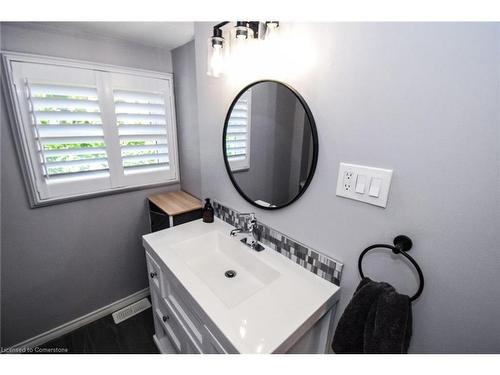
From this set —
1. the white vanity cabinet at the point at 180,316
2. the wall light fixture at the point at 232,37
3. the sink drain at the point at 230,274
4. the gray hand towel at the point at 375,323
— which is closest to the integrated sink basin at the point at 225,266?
the sink drain at the point at 230,274

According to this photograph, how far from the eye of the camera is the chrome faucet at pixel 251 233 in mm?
1210

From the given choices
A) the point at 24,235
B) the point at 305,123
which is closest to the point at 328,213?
the point at 305,123

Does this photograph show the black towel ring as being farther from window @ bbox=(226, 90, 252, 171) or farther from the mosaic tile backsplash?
window @ bbox=(226, 90, 252, 171)

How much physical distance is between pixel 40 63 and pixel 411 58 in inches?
73.9

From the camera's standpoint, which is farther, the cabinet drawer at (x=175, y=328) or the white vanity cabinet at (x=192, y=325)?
the cabinet drawer at (x=175, y=328)

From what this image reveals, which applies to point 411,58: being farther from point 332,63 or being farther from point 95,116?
point 95,116

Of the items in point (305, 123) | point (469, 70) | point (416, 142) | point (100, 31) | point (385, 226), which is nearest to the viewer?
point (469, 70)

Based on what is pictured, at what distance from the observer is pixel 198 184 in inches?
72.1

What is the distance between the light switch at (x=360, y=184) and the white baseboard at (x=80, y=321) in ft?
6.83

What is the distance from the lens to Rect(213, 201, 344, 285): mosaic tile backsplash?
0.95m

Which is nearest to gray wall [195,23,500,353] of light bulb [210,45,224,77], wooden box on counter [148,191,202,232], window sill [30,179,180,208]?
light bulb [210,45,224,77]

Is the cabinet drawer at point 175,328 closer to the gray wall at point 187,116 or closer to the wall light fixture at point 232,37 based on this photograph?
the gray wall at point 187,116

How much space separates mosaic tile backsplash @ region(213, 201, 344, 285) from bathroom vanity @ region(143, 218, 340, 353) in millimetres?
31

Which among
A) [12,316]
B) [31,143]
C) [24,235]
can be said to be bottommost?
[12,316]
